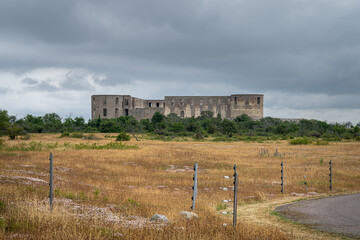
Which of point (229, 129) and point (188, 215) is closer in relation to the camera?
point (188, 215)

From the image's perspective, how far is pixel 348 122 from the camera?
10675cm

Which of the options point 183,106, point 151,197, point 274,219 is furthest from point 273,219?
point 183,106

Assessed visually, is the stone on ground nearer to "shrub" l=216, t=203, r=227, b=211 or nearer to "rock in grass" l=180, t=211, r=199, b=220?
"rock in grass" l=180, t=211, r=199, b=220

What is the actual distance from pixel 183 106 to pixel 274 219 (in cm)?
8627

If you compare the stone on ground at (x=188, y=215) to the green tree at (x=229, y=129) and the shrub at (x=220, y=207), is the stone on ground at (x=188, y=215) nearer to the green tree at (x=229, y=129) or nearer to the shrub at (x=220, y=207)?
the shrub at (x=220, y=207)

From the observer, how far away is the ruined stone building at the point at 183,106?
9225 cm

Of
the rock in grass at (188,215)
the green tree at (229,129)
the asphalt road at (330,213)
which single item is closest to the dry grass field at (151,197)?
the rock in grass at (188,215)

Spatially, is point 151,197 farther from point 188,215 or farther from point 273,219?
point 273,219

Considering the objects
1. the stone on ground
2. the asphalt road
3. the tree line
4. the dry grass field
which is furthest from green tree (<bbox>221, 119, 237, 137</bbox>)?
the stone on ground

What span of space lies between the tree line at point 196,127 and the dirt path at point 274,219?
4860 centimetres

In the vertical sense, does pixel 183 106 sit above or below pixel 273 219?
above

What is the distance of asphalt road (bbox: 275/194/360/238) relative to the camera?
9504mm

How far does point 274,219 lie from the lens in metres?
10.8

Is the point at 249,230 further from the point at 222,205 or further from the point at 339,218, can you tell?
the point at 222,205
